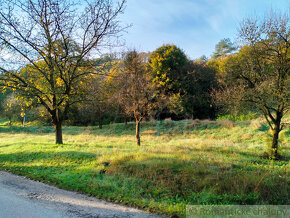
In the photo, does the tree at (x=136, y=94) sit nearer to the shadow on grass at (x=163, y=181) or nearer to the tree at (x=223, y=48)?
the shadow on grass at (x=163, y=181)

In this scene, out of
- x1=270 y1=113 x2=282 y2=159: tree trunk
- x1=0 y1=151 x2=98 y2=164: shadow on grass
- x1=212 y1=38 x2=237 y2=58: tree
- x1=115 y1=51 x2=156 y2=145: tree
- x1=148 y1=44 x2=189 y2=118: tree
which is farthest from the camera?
x1=212 y1=38 x2=237 y2=58: tree

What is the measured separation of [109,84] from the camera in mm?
12438

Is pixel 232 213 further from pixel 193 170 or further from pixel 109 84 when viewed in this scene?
pixel 109 84

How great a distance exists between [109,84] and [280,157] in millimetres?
10391

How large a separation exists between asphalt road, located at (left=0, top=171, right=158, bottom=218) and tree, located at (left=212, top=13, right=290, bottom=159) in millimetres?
8247

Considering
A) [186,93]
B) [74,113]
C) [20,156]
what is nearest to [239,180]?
[20,156]

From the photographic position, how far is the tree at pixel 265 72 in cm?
955

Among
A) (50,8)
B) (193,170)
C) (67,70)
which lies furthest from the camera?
(67,70)

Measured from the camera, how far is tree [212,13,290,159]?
9555 millimetres

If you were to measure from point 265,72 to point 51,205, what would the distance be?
11.2m

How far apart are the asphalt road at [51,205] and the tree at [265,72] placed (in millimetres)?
8247

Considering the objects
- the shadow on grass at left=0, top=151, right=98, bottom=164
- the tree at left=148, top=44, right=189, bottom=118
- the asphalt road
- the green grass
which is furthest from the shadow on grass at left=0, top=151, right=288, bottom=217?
the tree at left=148, top=44, right=189, bottom=118

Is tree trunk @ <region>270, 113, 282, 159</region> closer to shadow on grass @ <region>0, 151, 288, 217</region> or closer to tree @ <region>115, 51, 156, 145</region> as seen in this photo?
shadow on grass @ <region>0, 151, 288, 217</region>

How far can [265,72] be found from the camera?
10398 millimetres
